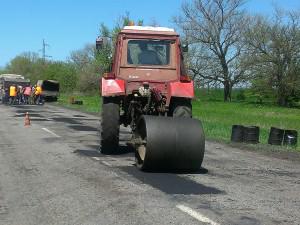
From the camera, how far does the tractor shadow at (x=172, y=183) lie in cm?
868

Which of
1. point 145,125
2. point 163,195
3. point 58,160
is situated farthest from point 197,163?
point 58,160

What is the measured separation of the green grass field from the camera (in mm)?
24062

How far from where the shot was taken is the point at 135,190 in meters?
8.66

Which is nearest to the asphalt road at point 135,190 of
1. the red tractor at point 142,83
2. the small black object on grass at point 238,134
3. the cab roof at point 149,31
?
the red tractor at point 142,83

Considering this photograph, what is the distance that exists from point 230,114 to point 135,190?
35770mm

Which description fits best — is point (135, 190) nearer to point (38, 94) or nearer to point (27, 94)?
point (38, 94)

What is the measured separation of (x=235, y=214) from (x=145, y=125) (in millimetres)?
3759

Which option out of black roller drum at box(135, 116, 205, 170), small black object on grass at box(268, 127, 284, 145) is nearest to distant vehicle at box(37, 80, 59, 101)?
small black object on grass at box(268, 127, 284, 145)

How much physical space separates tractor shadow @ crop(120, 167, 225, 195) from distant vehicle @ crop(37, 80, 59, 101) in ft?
155

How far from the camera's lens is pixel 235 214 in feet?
23.4

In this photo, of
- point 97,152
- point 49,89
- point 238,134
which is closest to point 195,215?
point 97,152

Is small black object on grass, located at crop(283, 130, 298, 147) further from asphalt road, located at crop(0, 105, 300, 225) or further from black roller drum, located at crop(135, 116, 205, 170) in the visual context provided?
black roller drum, located at crop(135, 116, 205, 170)

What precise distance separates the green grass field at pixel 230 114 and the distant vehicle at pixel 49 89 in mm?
1708

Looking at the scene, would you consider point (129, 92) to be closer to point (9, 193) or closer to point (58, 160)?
point (58, 160)
